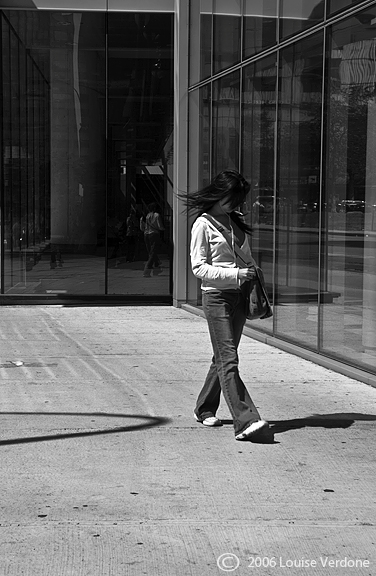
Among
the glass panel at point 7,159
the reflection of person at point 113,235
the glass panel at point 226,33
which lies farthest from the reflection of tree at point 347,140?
the glass panel at point 7,159

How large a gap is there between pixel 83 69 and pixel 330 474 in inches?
482

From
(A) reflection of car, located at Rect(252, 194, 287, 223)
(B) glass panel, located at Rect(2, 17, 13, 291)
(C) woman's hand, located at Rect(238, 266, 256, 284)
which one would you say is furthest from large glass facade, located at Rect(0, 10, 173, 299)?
(C) woman's hand, located at Rect(238, 266, 256, 284)

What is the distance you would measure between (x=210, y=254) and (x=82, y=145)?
10338 mm

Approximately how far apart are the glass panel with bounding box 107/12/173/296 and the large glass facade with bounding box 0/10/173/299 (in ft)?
0.06

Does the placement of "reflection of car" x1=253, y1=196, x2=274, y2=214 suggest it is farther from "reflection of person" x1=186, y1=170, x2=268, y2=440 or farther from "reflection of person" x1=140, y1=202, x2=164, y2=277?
"reflection of person" x1=186, y1=170, x2=268, y2=440

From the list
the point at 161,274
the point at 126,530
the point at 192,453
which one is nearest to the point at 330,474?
the point at 192,453

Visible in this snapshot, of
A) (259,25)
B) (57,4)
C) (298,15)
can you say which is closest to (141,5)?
(57,4)

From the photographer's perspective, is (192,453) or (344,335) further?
(344,335)

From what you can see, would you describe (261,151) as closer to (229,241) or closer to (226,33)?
(226,33)

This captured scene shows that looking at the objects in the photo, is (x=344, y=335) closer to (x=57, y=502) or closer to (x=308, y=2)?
(x=308, y=2)

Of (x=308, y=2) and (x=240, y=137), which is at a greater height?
(x=308, y=2)

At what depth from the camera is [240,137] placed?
46.0 feet

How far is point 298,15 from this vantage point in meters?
11.7

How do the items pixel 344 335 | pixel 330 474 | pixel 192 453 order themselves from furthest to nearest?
pixel 344 335 < pixel 192 453 < pixel 330 474
